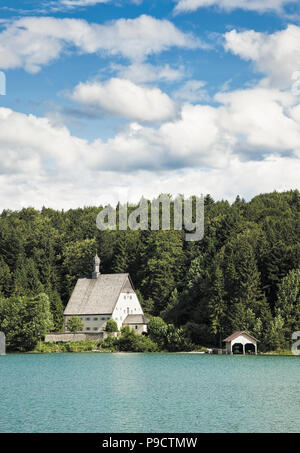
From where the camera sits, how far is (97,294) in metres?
101

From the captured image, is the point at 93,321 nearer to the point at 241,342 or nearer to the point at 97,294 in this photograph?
the point at 97,294

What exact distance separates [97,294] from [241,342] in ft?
108

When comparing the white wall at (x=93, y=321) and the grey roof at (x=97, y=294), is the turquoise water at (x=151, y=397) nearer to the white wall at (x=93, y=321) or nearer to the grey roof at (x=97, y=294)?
the white wall at (x=93, y=321)

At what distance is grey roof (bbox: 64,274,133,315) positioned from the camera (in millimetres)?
98688

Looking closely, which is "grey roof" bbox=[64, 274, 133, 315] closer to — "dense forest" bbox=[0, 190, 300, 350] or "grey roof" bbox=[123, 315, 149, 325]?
"dense forest" bbox=[0, 190, 300, 350]

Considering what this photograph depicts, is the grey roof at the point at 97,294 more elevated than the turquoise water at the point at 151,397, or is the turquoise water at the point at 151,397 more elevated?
the grey roof at the point at 97,294

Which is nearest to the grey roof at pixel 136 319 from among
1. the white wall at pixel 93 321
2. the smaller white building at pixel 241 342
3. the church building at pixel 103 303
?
the church building at pixel 103 303

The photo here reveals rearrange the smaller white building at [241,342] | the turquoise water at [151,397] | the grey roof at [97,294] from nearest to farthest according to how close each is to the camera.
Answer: the turquoise water at [151,397]
the smaller white building at [241,342]
the grey roof at [97,294]

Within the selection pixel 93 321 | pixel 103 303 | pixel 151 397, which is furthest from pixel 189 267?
pixel 151 397

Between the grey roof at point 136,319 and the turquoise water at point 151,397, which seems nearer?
the turquoise water at point 151,397

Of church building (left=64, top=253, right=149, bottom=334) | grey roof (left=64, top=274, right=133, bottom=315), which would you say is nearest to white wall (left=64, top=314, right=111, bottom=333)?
church building (left=64, top=253, right=149, bottom=334)

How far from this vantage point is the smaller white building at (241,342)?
73062mm

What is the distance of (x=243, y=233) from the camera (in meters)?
92.9
